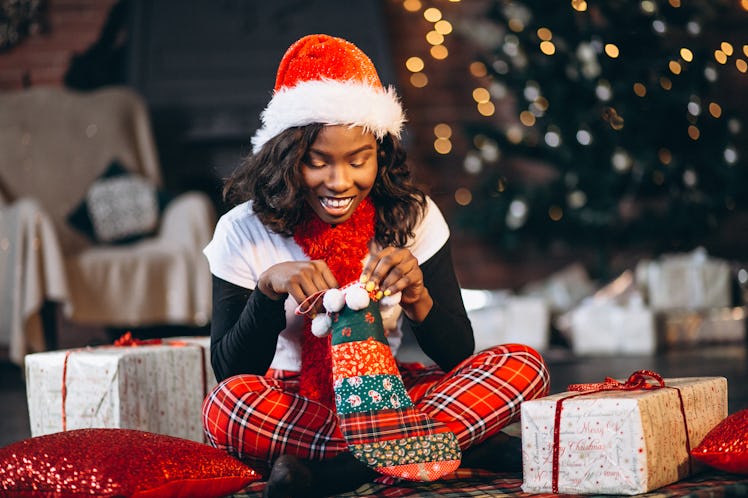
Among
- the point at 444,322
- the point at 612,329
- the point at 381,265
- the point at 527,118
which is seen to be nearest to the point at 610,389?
the point at 444,322

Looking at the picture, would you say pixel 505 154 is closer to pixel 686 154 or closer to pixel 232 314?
pixel 686 154

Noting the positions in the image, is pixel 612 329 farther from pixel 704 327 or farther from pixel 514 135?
pixel 514 135

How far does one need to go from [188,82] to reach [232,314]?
126 inches

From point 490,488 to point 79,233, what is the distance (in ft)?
9.01

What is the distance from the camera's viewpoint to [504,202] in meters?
4.23

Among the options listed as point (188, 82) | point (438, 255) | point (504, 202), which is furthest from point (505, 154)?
point (438, 255)

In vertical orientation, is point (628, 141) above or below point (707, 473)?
above

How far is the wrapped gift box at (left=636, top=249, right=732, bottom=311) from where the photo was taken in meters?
3.81

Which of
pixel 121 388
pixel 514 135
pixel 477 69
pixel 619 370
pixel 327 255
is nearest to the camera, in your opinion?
pixel 327 255

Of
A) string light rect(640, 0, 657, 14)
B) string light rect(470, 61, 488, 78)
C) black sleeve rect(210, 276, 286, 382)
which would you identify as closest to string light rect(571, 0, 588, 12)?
string light rect(640, 0, 657, 14)

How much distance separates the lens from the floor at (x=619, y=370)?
2.41m

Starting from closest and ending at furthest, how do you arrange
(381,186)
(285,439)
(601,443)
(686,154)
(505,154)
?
(601,443) → (285,439) → (381,186) → (686,154) → (505,154)

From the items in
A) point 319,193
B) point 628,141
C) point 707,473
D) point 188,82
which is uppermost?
point 188,82

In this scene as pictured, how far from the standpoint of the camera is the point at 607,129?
4047 millimetres
